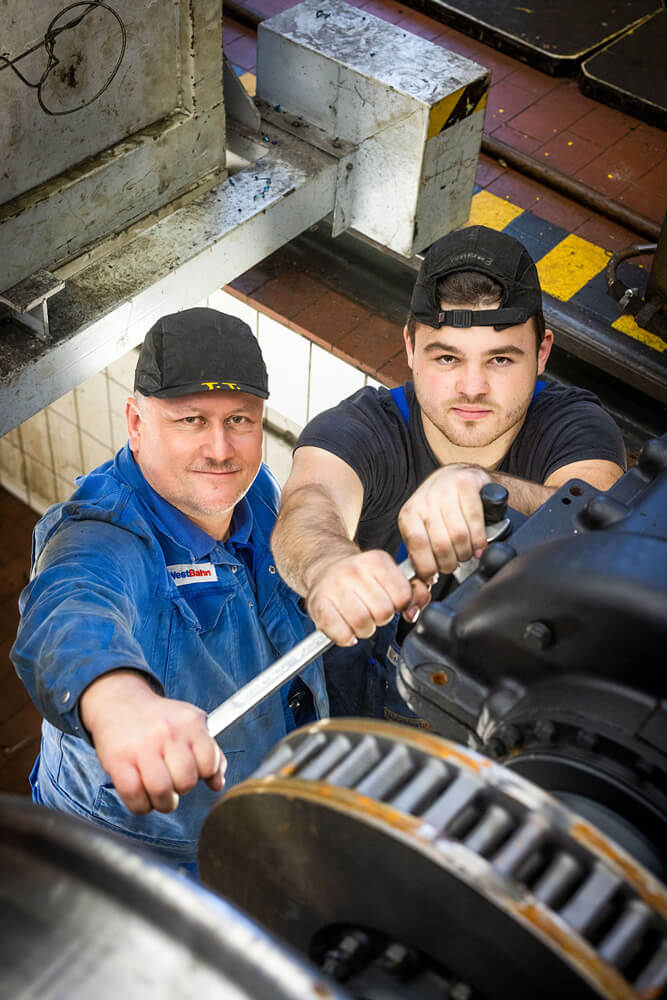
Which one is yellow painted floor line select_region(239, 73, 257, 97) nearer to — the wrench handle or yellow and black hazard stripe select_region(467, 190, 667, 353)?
yellow and black hazard stripe select_region(467, 190, 667, 353)

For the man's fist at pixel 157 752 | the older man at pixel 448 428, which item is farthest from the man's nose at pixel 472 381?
the man's fist at pixel 157 752

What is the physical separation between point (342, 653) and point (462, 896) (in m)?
1.71

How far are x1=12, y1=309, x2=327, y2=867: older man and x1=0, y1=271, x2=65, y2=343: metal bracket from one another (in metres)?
0.53

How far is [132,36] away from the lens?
109 inches

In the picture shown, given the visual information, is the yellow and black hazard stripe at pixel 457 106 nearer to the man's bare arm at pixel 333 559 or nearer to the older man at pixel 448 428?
the older man at pixel 448 428

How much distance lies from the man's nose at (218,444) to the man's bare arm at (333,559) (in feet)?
0.49

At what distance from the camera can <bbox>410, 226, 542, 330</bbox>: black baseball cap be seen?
86.7 inches

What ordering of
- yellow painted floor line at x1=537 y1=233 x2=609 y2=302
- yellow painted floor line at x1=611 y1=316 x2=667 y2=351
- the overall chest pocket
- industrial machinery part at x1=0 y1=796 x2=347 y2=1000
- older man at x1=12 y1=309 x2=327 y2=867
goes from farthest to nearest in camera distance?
1. yellow painted floor line at x1=537 y1=233 x2=609 y2=302
2. yellow painted floor line at x1=611 y1=316 x2=667 y2=351
3. the overall chest pocket
4. older man at x1=12 y1=309 x2=327 y2=867
5. industrial machinery part at x1=0 y1=796 x2=347 y2=1000

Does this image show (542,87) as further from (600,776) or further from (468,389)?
(600,776)

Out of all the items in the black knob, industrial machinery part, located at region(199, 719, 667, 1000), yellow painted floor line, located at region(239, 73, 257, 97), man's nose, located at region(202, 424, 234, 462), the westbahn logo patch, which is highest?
industrial machinery part, located at region(199, 719, 667, 1000)

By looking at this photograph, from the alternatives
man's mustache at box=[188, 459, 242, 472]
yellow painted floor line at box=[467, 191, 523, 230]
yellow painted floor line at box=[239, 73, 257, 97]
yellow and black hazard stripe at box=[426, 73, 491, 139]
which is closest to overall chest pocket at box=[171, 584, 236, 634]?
man's mustache at box=[188, 459, 242, 472]

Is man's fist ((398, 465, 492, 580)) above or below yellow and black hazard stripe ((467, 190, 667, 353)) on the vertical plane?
above

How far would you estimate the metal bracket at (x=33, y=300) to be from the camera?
8.80 ft

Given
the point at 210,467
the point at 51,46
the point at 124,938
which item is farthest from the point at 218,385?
the point at 124,938
